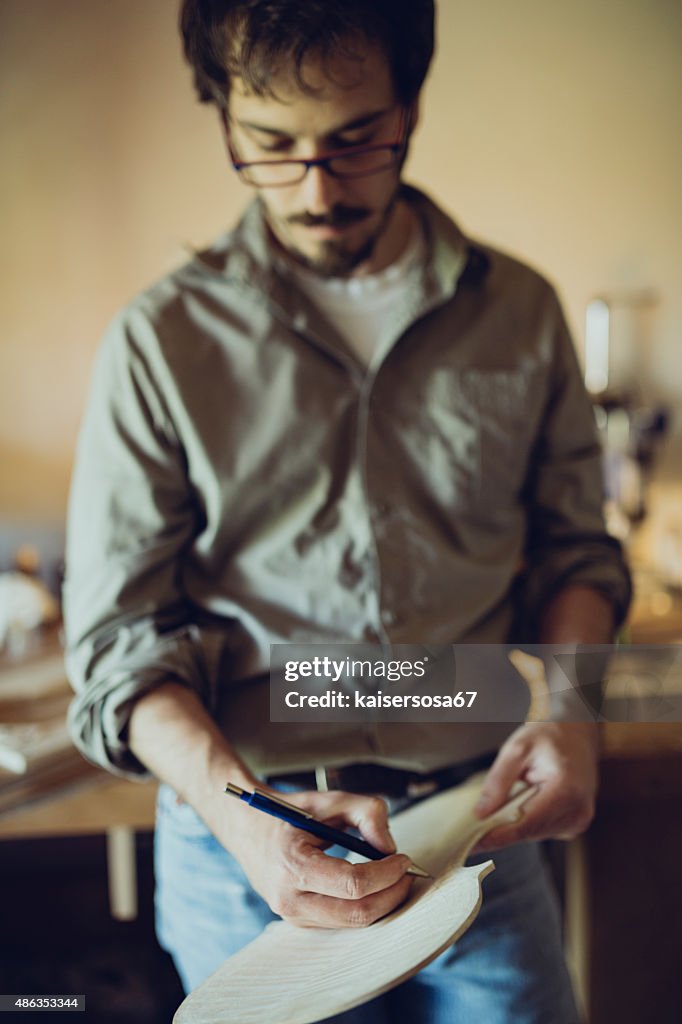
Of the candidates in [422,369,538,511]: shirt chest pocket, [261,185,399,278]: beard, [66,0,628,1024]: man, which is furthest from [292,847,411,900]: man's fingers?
[261,185,399,278]: beard

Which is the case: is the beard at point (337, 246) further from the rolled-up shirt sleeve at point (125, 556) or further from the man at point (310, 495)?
the rolled-up shirt sleeve at point (125, 556)

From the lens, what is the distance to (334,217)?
2.41ft

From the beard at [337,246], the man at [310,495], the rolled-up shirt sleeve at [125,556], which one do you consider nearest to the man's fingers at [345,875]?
the man at [310,495]

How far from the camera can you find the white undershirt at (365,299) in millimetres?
791

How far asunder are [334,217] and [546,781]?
1.68 feet

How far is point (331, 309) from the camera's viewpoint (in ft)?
2.63

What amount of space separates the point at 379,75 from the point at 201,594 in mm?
481

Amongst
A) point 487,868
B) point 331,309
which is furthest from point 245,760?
point 331,309

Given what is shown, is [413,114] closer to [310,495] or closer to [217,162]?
[217,162]

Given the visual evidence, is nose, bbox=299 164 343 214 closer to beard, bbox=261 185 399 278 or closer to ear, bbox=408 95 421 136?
beard, bbox=261 185 399 278

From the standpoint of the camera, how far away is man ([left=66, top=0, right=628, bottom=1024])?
685 millimetres

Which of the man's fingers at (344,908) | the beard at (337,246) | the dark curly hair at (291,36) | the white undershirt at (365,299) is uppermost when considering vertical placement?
the dark curly hair at (291,36)

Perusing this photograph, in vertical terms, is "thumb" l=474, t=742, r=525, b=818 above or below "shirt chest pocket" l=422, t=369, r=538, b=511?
below

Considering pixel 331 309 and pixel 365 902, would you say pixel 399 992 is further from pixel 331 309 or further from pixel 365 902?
pixel 331 309
